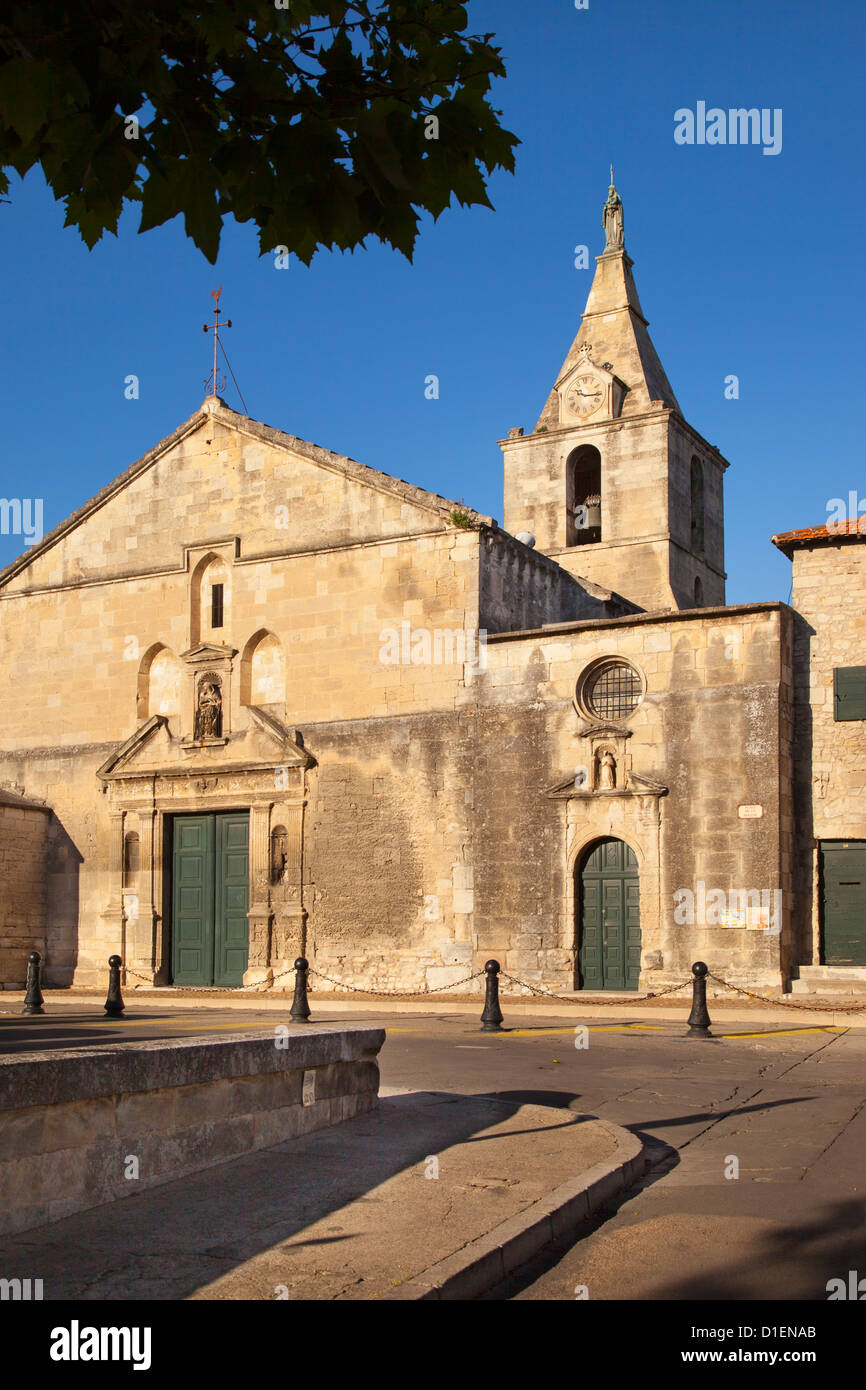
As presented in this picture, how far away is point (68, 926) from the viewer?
27047 millimetres

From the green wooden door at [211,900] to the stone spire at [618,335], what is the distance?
43.4 feet

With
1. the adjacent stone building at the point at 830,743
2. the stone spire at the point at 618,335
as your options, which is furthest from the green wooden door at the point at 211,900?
the stone spire at the point at 618,335

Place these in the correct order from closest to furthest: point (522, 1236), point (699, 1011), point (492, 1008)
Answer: point (522, 1236), point (699, 1011), point (492, 1008)

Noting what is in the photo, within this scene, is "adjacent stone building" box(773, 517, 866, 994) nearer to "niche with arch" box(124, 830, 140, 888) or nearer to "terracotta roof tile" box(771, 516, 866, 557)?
"terracotta roof tile" box(771, 516, 866, 557)

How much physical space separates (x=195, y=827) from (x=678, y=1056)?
47.4 feet

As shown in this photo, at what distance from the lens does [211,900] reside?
25.8 metres

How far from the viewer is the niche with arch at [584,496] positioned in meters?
32.6

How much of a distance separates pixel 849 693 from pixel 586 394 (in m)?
13.8

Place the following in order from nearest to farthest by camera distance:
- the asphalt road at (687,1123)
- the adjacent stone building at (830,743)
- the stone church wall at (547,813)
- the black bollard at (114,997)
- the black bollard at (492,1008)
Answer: the asphalt road at (687,1123), the black bollard at (492,1008), the black bollard at (114,997), the stone church wall at (547,813), the adjacent stone building at (830,743)

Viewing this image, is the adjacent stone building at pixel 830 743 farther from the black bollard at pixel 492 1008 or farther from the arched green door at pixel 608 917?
the black bollard at pixel 492 1008

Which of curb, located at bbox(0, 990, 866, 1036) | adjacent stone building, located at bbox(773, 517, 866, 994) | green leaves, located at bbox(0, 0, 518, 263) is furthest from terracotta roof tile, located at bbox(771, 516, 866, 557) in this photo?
green leaves, located at bbox(0, 0, 518, 263)

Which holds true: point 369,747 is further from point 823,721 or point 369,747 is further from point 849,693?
point 849,693

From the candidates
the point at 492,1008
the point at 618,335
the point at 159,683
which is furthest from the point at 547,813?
the point at 618,335
